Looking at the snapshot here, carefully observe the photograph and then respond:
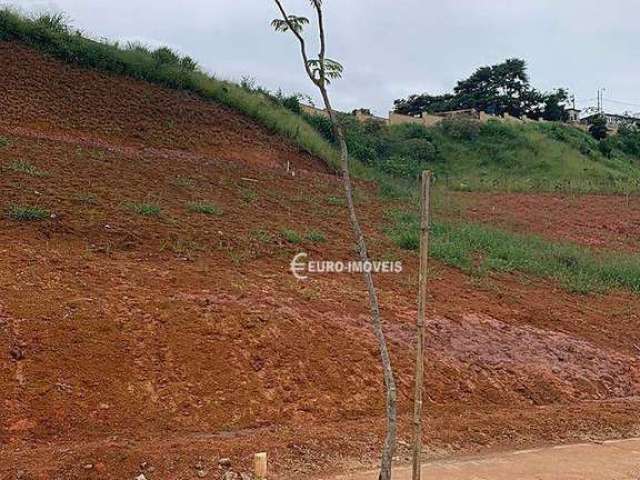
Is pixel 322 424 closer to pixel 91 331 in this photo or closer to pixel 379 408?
pixel 379 408

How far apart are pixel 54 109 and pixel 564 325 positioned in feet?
31.0

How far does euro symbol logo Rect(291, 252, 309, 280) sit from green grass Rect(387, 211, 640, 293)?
229 cm

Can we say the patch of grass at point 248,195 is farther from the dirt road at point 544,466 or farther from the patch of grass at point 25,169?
the dirt road at point 544,466

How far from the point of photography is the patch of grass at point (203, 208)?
9.02 metres

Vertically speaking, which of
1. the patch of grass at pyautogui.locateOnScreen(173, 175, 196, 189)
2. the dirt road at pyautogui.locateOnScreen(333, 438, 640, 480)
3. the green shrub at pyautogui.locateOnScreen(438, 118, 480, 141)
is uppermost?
the green shrub at pyautogui.locateOnScreen(438, 118, 480, 141)

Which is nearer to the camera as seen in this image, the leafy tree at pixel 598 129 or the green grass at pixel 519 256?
the green grass at pixel 519 256

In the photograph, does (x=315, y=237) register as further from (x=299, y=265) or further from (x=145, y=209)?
(x=145, y=209)

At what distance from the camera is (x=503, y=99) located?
3953 centimetres

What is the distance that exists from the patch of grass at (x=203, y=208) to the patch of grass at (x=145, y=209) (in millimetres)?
636

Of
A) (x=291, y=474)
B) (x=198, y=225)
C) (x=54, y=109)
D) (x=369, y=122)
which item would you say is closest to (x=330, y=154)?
(x=54, y=109)

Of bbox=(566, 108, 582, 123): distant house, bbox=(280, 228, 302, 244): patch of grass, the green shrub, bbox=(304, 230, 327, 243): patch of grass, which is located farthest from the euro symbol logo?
bbox=(566, 108, 582, 123): distant house

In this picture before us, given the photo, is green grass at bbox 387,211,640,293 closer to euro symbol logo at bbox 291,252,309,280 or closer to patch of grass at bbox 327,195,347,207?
patch of grass at bbox 327,195,347,207

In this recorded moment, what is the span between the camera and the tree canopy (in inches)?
1550

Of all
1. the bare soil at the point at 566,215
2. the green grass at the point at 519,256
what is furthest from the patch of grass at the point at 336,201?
the bare soil at the point at 566,215
